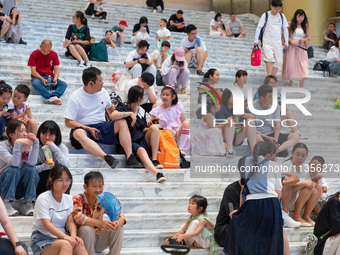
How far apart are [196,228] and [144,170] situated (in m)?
1.10

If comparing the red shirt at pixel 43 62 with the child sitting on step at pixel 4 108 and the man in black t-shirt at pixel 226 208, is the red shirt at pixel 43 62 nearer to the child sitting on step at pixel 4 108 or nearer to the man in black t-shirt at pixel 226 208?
the child sitting on step at pixel 4 108

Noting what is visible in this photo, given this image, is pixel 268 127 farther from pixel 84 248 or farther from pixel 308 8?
pixel 308 8

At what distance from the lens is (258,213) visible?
203 inches

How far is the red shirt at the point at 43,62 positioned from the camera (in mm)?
8047

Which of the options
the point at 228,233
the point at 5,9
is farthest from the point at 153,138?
the point at 5,9

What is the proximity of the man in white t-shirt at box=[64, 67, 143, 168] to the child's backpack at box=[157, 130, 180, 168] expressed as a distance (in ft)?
1.09

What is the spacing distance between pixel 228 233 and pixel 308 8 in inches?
491

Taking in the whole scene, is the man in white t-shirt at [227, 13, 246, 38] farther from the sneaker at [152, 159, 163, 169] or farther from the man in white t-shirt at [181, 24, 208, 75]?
the sneaker at [152, 159, 163, 169]

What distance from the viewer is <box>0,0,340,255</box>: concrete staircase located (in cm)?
579

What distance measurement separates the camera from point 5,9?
36.1ft

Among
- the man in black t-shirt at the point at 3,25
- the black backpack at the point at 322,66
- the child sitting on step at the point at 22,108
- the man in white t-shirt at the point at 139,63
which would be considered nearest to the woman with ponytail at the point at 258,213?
the child sitting on step at the point at 22,108

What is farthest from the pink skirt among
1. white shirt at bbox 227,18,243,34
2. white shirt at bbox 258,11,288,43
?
white shirt at bbox 227,18,243,34

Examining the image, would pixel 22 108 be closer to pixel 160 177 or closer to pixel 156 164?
pixel 156 164

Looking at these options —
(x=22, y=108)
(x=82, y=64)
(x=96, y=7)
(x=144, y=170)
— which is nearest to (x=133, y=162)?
(x=144, y=170)
